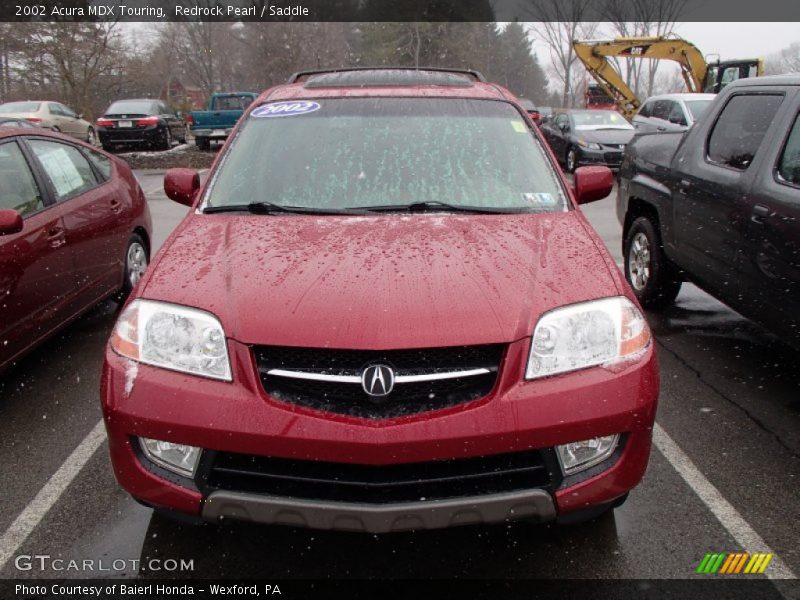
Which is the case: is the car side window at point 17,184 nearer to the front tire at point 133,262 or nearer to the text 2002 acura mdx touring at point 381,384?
the front tire at point 133,262

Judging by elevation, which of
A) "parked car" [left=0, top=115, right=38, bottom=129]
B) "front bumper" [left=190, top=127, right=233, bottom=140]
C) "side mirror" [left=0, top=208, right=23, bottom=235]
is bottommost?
"front bumper" [left=190, top=127, right=233, bottom=140]

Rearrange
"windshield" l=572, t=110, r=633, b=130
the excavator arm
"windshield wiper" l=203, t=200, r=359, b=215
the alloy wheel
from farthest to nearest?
the excavator arm < "windshield" l=572, t=110, r=633, b=130 < the alloy wheel < "windshield wiper" l=203, t=200, r=359, b=215

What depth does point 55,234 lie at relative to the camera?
4098 mm

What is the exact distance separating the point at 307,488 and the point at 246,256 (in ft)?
A: 3.03

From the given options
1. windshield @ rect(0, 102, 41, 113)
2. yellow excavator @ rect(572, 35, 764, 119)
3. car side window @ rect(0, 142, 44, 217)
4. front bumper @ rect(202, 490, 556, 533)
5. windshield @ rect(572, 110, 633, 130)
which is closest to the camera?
front bumper @ rect(202, 490, 556, 533)

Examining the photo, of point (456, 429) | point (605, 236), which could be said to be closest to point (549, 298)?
point (456, 429)

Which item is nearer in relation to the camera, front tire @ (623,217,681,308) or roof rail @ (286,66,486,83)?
roof rail @ (286,66,486,83)

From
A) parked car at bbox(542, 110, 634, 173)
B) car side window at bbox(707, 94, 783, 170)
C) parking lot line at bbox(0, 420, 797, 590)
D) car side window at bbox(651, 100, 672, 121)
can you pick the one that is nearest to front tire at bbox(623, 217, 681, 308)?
car side window at bbox(707, 94, 783, 170)

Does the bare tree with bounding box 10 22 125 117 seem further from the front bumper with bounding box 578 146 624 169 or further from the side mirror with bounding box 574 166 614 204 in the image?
the side mirror with bounding box 574 166 614 204

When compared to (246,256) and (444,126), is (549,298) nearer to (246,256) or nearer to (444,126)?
(246,256)

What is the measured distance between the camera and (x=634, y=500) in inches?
113

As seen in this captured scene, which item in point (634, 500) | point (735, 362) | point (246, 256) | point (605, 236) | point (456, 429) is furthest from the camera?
point (605, 236)

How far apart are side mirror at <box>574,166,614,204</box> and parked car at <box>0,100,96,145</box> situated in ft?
55.4

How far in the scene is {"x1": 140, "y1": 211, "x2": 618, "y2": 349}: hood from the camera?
2.14 metres
